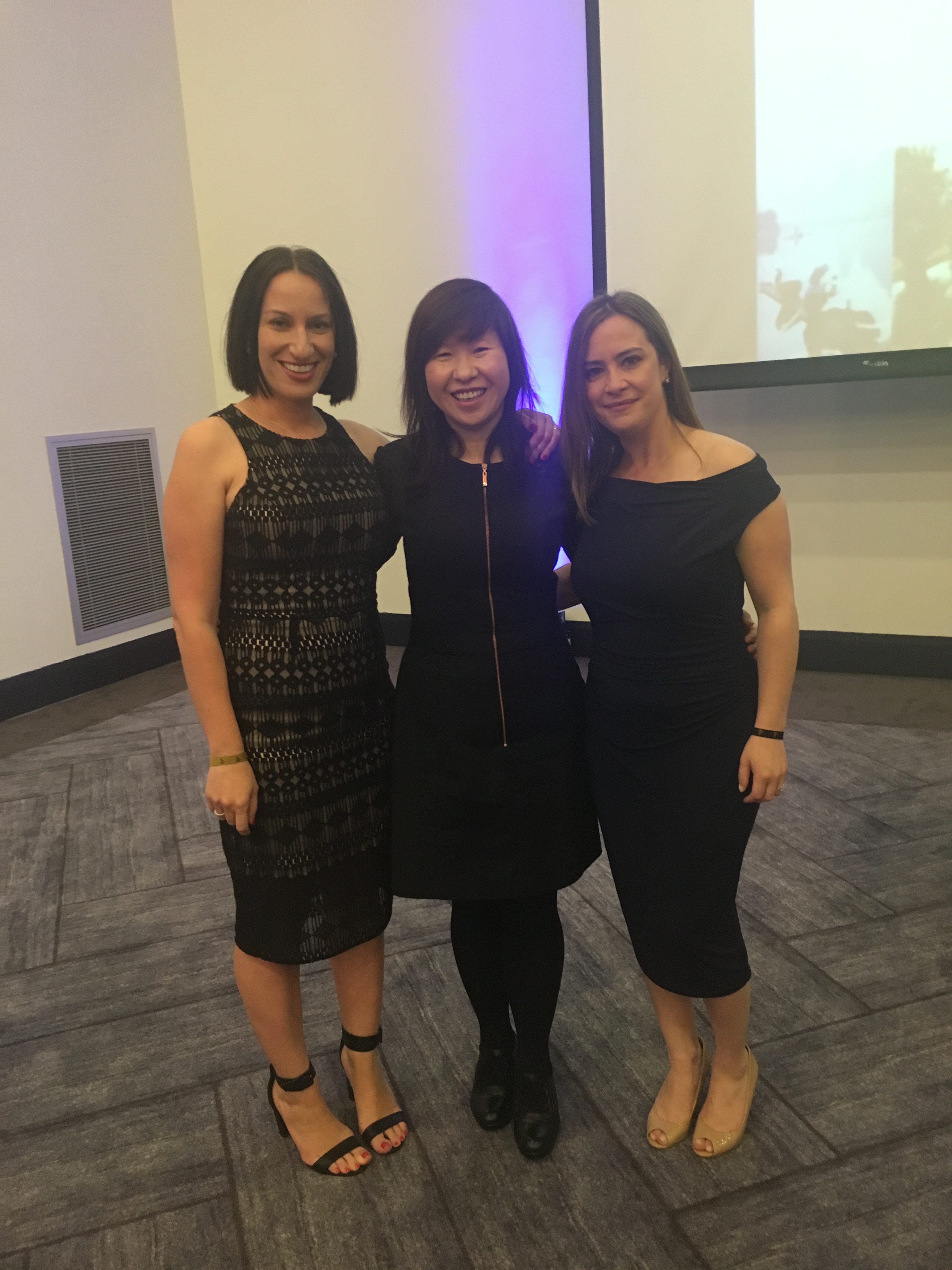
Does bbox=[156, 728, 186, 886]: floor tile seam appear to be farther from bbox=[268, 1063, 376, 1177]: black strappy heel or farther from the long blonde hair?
the long blonde hair

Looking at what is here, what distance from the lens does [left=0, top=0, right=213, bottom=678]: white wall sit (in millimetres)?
3689

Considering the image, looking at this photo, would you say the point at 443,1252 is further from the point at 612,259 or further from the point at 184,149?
the point at 184,149

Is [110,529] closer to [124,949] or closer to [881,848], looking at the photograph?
[124,949]

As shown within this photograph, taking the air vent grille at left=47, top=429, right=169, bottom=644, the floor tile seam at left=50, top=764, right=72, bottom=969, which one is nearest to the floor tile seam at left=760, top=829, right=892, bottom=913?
the floor tile seam at left=50, top=764, right=72, bottom=969

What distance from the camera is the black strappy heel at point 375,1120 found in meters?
1.52

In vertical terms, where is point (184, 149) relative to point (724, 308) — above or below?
above

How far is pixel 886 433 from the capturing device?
3432mm

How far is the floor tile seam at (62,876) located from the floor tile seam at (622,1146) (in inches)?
47.1

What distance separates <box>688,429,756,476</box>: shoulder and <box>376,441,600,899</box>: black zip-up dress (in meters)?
0.21

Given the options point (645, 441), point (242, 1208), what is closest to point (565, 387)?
point (645, 441)

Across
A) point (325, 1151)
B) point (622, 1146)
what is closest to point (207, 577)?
point (325, 1151)

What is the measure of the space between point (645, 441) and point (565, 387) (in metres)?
0.15

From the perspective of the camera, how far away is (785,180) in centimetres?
322

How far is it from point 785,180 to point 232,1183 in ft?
11.0
